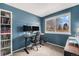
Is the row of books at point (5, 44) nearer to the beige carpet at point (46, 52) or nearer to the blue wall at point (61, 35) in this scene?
the beige carpet at point (46, 52)

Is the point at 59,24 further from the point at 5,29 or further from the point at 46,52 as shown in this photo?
the point at 5,29

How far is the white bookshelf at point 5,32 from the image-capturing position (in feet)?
5.61

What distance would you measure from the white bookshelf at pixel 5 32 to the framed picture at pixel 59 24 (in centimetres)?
80

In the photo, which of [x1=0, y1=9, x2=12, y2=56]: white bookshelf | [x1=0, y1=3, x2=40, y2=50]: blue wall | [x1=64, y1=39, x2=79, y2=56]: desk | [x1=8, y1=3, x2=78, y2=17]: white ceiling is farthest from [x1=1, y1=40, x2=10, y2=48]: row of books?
[x1=64, y1=39, x2=79, y2=56]: desk

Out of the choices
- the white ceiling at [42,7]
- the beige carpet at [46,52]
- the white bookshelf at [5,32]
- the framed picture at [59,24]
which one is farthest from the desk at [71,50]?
the white bookshelf at [5,32]

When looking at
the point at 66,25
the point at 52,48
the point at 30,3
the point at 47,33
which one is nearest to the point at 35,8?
the point at 30,3

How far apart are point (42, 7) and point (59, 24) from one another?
0.53m

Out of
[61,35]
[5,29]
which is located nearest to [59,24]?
[61,35]

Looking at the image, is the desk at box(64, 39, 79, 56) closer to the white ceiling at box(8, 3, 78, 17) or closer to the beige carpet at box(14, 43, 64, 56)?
the beige carpet at box(14, 43, 64, 56)

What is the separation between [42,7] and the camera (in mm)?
1827

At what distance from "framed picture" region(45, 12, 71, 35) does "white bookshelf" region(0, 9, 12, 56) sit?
2.63 feet

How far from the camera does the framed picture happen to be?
5.87 feet

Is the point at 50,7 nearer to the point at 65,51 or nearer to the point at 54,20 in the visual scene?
the point at 54,20

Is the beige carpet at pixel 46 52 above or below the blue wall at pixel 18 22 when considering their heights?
below
